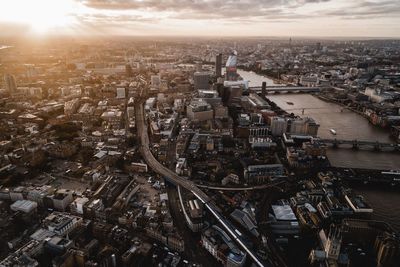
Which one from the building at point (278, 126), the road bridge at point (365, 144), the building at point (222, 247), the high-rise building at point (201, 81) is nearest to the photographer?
the building at point (222, 247)

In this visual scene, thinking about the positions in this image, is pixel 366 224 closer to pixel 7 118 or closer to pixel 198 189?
pixel 198 189

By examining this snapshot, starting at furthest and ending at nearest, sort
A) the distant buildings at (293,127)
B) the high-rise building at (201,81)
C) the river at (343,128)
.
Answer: the high-rise building at (201,81) < the distant buildings at (293,127) < the river at (343,128)

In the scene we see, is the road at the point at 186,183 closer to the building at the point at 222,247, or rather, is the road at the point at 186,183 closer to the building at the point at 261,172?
the building at the point at 222,247

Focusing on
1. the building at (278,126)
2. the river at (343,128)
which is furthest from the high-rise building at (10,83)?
the river at (343,128)

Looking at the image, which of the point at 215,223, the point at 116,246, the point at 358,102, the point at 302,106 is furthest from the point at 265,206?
the point at 358,102

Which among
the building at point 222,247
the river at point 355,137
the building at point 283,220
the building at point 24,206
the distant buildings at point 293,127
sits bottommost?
the river at point 355,137

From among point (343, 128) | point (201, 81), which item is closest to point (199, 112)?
point (201, 81)
